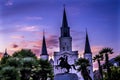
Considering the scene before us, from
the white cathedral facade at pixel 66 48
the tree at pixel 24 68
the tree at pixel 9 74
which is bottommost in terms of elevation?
the tree at pixel 9 74

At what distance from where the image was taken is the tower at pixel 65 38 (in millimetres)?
112125

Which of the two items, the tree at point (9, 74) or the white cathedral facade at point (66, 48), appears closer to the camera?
the tree at point (9, 74)

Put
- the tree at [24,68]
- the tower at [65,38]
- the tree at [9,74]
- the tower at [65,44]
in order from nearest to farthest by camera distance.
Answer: the tree at [9,74] → the tree at [24,68] → the tower at [65,44] → the tower at [65,38]

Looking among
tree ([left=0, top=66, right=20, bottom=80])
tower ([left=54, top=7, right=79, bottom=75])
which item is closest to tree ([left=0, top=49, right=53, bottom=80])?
tree ([left=0, top=66, right=20, bottom=80])

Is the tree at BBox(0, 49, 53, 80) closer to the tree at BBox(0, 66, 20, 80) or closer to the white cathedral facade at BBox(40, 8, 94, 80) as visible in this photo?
the tree at BBox(0, 66, 20, 80)

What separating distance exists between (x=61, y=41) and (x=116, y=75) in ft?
199

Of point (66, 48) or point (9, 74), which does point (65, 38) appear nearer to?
point (66, 48)

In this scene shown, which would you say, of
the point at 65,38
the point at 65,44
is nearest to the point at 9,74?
the point at 65,44

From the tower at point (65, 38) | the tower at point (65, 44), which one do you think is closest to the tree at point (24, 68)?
the tower at point (65, 44)

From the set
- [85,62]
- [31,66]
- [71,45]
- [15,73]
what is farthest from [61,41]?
[15,73]

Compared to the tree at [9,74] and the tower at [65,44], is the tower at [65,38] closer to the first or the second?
the tower at [65,44]

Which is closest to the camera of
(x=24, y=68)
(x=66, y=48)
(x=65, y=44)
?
(x=24, y=68)

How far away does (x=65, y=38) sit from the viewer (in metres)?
113

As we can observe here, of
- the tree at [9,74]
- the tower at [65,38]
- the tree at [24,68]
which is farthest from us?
the tower at [65,38]
